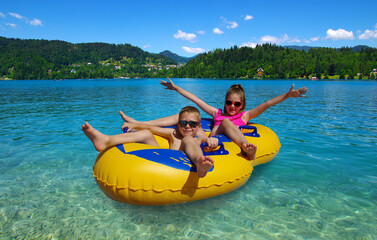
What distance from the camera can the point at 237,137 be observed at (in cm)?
337

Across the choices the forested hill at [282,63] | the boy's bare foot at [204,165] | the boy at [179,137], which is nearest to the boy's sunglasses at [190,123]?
the boy at [179,137]


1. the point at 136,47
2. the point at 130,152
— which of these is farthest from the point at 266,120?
the point at 136,47

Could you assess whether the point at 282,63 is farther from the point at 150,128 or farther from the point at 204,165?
the point at 204,165

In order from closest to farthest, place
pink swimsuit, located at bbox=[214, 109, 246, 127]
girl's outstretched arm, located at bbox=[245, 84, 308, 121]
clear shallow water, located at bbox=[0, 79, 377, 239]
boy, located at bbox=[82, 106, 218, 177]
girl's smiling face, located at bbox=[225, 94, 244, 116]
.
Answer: clear shallow water, located at bbox=[0, 79, 377, 239] → boy, located at bbox=[82, 106, 218, 177] → girl's outstretched arm, located at bbox=[245, 84, 308, 121] → girl's smiling face, located at bbox=[225, 94, 244, 116] → pink swimsuit, located at bbox=[214, 109, 246, 127]

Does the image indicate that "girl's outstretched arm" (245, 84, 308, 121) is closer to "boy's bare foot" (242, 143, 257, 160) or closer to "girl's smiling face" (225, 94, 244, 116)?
"girl's smiling face" (225, 94, 244, 116)

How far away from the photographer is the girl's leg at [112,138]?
107 inches

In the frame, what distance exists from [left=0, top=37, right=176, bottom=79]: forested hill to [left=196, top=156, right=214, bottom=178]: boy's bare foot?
11028 centimetres

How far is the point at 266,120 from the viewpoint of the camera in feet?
28.8

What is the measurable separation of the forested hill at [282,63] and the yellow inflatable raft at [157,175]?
94130 millimetres

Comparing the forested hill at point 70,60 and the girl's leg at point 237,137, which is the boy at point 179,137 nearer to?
the girl's leg at point 237,137

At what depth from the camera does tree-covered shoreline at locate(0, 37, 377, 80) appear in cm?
8794

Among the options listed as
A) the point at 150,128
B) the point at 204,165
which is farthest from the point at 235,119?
the point at 204,165

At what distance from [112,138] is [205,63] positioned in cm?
11806

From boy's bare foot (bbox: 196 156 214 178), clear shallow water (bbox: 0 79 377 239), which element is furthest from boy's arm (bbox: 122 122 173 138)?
boy's bare foot (bbox: 196 156 214 178)
